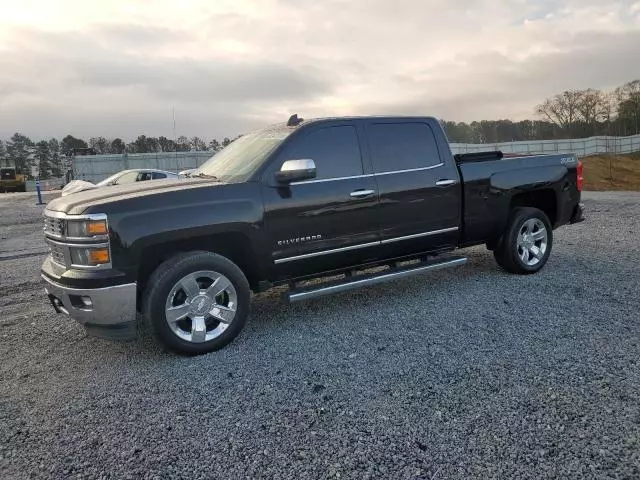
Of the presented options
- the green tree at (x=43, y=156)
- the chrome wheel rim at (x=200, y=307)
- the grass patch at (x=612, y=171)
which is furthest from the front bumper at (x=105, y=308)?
the green tree at (x=43, y=156)

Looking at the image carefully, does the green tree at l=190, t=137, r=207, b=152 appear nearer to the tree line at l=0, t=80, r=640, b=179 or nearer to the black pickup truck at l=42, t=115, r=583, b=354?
the tree line at l=0, t=80, r=640, b=179

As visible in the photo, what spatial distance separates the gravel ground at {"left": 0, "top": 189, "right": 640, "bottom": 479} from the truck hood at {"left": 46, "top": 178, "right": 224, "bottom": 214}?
129 cm


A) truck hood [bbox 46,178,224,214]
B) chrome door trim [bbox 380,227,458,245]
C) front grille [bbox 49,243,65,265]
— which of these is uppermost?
truck hood [bbox 46,178,224,214]

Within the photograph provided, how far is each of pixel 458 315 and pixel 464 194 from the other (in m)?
1.46

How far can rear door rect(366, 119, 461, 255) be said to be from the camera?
490 cm

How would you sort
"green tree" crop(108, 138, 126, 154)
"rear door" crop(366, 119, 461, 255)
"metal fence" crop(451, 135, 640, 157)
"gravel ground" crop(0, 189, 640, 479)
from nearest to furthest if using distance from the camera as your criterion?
"gravel ground" crop(0, 189, 640, 479), "rear door" crop(366, 119, 461, 255), "metal fence" crop(451, 135, 640, 157), "green tree" crop(108, 138, 126, 154)

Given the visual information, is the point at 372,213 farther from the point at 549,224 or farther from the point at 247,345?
the point at 549,224

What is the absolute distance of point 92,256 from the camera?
368 cm

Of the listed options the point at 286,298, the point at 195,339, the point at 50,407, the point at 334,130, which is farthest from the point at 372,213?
the point at 50,407

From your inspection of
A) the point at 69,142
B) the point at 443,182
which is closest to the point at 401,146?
the point at 443,182

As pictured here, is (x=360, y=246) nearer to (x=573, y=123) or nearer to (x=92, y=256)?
(x=92, y=256)

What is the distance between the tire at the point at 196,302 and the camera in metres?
3.81

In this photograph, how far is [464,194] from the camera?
5.39 metres

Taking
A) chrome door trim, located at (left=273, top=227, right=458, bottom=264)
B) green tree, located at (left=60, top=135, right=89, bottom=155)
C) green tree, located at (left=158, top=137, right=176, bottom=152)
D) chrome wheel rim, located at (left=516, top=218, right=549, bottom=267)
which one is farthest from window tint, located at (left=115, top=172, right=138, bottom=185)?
green tree, located at (left=60, top=135, right=89, bottom=155)
